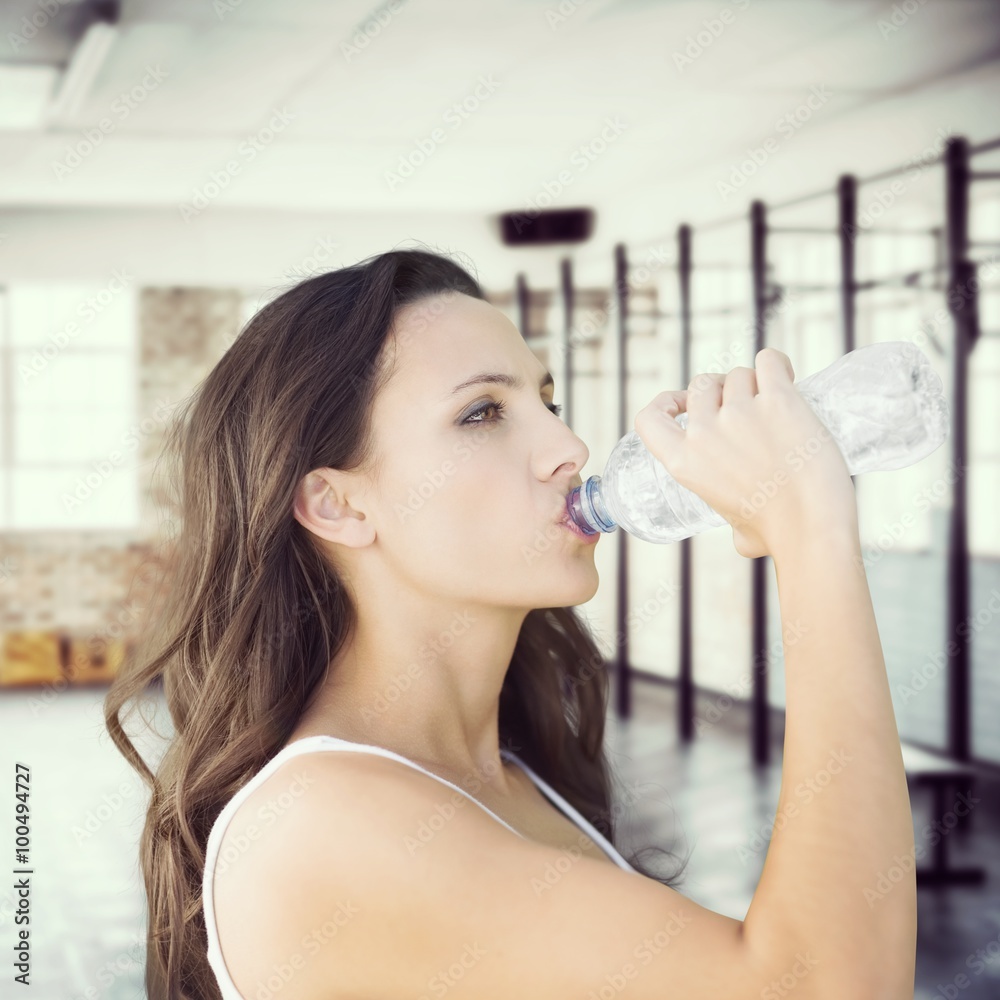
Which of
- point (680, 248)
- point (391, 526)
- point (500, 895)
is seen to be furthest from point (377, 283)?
point (680, 248)

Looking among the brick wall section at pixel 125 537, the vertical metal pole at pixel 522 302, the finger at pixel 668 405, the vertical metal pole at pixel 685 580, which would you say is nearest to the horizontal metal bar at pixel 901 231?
the vertical metal pole at pixel 685 580

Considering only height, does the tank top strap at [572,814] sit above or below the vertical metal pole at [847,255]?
below

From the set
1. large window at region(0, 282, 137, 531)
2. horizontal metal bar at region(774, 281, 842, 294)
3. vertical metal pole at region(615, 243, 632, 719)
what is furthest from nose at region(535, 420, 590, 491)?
large window at region(0, 282, 137, 531)

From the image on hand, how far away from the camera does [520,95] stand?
16.8ft

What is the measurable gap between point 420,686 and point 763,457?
47 centimetres

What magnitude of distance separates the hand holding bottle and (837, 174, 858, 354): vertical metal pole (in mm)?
4169

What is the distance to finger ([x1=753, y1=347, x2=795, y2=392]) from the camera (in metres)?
0.81

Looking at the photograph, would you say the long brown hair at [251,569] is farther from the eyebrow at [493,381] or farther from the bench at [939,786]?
the bench at [939,786]

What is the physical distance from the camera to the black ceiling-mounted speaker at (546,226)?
787 cm

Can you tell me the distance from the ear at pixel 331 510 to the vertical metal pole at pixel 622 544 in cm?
555

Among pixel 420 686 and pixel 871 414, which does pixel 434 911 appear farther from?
pixel 871 414

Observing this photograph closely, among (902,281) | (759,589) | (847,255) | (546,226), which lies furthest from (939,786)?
(546,226)

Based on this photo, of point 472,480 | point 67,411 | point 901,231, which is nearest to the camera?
point 472,480

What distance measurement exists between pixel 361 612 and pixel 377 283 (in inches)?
13.2
